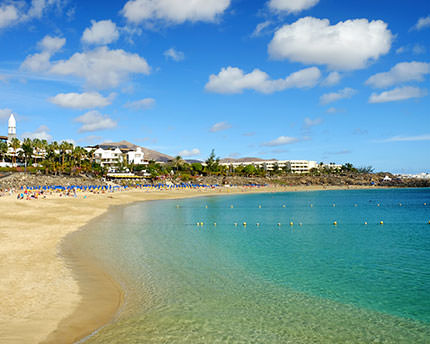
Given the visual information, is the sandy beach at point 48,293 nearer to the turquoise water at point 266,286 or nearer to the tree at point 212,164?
the turquoise water at point 266,286

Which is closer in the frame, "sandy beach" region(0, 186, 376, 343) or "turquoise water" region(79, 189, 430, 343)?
"sandy beach" region(0, 186, 376, 343)

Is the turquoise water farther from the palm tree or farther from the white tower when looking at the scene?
the white tower

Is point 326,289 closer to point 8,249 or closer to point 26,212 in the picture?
point 8,249

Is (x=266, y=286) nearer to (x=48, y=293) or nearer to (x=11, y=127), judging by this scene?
(x=48, y=293)

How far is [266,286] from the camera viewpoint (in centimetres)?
1744

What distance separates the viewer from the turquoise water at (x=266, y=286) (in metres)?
12.1

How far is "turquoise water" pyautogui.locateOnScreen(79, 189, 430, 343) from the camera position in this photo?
12070 mm

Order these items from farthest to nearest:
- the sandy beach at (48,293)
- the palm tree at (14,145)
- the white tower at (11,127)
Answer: the white tower at (11,127)
the palm tree at (14,145)
the sandy beach at (48,293)

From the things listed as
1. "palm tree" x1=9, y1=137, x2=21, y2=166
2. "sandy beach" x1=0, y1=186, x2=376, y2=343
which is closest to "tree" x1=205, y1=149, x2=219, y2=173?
"palm tree" x1=9, y1=137, x2=21, y2=166

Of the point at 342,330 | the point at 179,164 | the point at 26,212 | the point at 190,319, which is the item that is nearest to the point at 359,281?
the point at 342,330

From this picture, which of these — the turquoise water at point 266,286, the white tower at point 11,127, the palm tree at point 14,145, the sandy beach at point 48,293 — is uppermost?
the white tower at point 11,127

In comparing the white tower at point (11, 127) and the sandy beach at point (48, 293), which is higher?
the white tower at point (11, 127)

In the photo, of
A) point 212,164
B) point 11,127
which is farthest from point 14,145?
point 212,164

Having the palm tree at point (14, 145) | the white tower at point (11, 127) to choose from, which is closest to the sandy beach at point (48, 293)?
the palm tree at point (14, 145)
